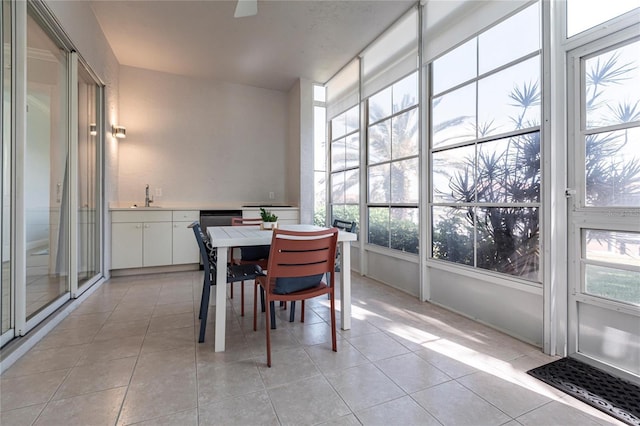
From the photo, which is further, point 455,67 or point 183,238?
point 183,238

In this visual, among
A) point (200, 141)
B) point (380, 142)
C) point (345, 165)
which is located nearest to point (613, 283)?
point (380, 142)

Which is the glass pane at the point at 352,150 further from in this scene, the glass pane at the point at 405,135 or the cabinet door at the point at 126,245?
the cabinet door at the point at 126,245

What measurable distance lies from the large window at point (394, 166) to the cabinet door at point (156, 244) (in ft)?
9.52

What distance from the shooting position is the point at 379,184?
3801 mm

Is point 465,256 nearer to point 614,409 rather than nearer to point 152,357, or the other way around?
point 614,409

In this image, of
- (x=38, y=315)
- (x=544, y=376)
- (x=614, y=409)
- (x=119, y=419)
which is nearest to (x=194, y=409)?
(x=119, y=419)

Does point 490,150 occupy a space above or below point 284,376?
above

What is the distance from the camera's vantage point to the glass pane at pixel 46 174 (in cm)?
214

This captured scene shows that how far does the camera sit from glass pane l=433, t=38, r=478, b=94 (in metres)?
2.54

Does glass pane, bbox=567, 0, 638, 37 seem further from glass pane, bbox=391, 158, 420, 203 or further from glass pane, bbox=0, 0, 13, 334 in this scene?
glass pane, bbox=0, 0, 13, 334

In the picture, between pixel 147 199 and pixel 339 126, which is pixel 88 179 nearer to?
pixel 147 199

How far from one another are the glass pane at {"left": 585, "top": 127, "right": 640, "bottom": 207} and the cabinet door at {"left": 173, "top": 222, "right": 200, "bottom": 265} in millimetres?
4354

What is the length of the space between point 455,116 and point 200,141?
3921 mm

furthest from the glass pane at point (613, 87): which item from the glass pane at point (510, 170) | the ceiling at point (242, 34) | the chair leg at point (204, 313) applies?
the chair leg at point (204, 313)
